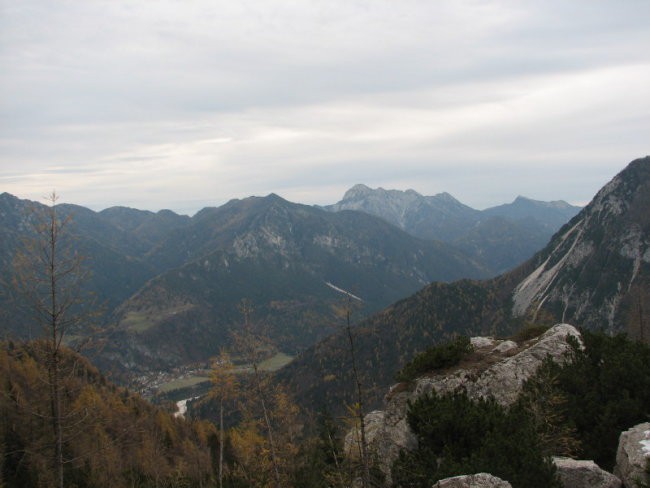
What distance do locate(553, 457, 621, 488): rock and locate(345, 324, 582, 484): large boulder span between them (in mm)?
9375

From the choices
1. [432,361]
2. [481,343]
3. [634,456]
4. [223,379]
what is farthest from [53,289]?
[481,343]

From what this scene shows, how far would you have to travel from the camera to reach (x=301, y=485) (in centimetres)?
4578

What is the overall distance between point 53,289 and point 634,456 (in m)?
24.7

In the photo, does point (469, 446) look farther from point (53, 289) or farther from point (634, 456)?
point (53, 289)

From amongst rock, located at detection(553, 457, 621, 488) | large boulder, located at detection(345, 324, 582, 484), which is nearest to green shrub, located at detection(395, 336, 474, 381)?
large boulder, located at detection(345, 324, 582, 484)

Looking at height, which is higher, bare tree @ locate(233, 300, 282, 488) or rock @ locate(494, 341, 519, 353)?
bare tree @ locate(233, 300, 282, 488)

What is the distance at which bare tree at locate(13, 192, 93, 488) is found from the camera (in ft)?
59.2

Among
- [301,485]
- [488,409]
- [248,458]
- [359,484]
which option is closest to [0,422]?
[248,458]

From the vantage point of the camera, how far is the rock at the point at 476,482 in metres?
17.2

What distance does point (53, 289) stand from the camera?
60.4ft

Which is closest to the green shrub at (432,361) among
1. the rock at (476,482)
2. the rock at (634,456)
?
the rock at (634,456)

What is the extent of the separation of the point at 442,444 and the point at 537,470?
632 centimetres

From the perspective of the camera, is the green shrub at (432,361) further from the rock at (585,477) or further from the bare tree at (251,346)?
the rock at (585,477)

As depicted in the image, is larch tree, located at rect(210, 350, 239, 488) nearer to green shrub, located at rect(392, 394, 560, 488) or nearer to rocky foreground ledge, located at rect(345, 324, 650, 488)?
rocky foreground ledge, located at rect(345, 324, 650, 488)
